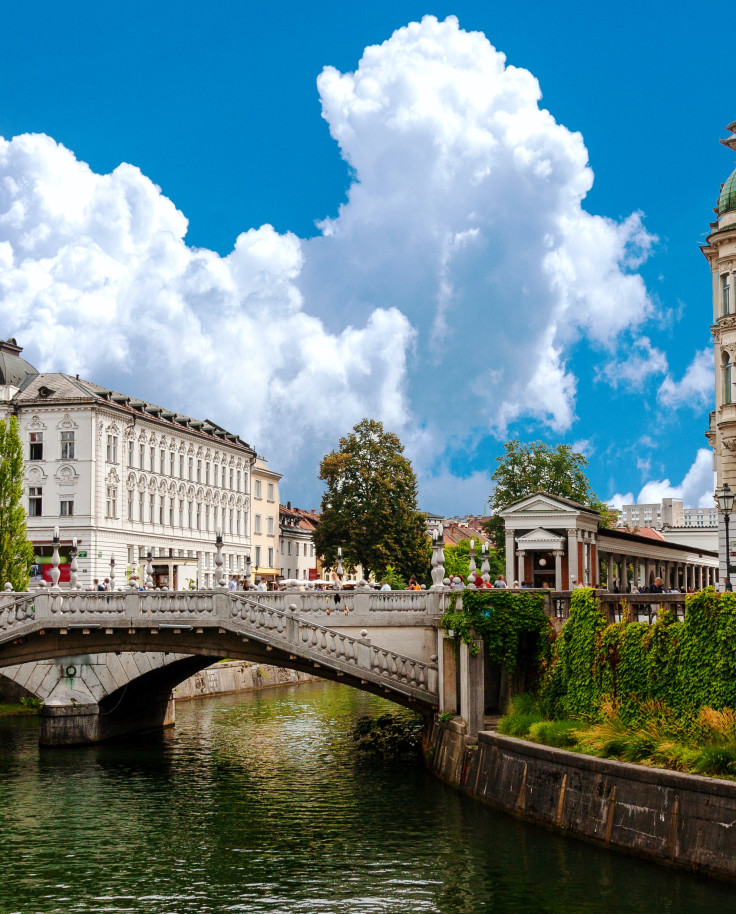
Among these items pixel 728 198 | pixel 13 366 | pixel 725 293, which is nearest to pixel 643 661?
pixel 725 293

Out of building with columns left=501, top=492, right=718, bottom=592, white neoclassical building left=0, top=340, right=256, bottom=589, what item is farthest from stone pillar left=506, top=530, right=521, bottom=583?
white neoclassical building left=0, top=340, right=256, bottom=589

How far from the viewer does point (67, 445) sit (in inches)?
3479

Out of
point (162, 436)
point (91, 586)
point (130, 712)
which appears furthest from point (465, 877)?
point (162, 436)

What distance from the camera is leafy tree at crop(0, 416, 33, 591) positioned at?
58.1m

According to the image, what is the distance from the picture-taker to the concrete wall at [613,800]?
22.2 metres

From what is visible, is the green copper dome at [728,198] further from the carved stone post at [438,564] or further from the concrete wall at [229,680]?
the concrete wall at [229,680]

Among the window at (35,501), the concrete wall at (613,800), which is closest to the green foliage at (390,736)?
the concrete wall at (613,800)

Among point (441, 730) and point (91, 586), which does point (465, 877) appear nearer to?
point (441, 730)

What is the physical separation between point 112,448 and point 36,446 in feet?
17.8

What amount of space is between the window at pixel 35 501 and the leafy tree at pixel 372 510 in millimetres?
Result: 20453

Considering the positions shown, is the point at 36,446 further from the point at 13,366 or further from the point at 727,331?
the point at 727,331

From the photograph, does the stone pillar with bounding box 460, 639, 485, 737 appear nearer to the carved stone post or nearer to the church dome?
the carved stone post

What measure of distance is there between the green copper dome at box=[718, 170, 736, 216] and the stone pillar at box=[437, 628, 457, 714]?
21.4 meters

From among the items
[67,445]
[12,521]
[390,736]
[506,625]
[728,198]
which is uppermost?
[728,198]
